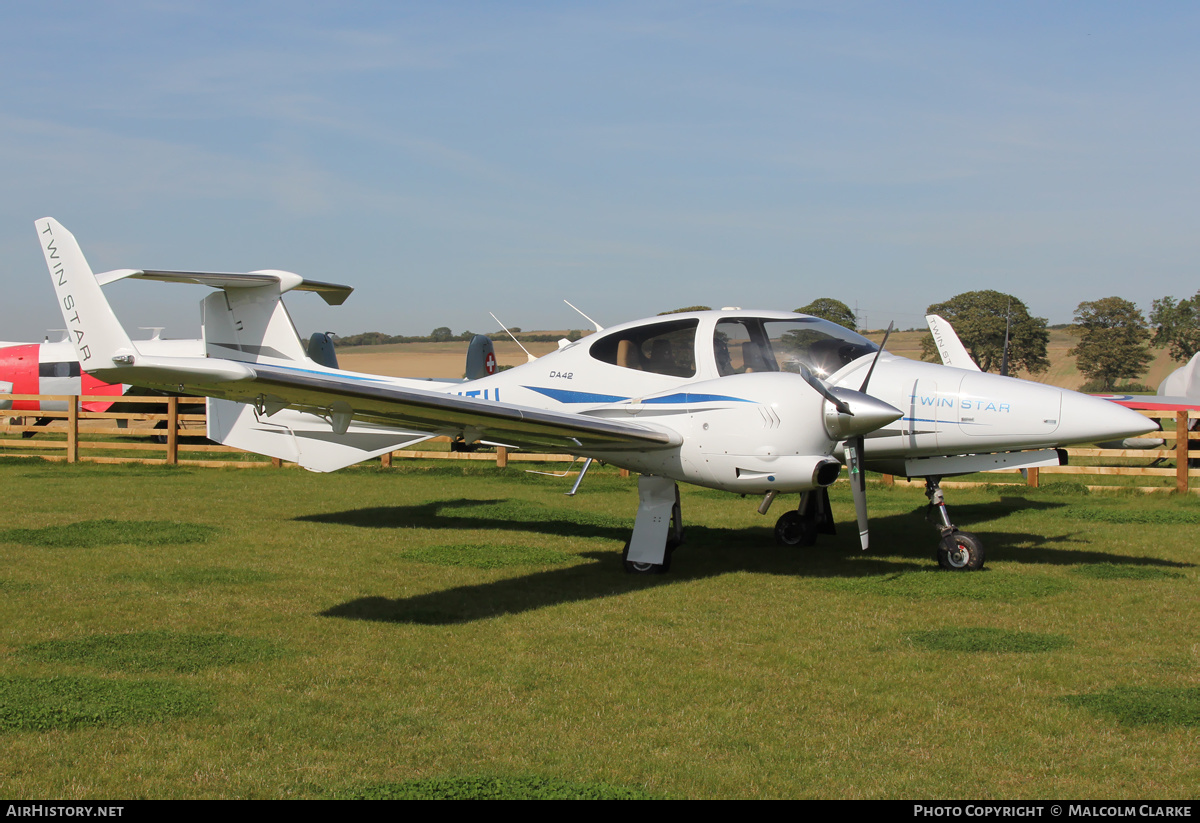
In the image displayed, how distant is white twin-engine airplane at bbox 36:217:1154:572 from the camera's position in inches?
278

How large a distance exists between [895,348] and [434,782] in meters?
82.4

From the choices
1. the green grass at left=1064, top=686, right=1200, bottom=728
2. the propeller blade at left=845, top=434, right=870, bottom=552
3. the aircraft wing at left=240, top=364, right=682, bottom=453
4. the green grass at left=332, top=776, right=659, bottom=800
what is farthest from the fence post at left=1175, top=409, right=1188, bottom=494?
the green grass at left=332, top=776, right=659, bottom=800

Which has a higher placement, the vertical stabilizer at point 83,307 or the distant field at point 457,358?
the distant field at point 457,358

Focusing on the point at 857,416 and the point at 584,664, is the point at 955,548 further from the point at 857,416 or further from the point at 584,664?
the point at 584,664

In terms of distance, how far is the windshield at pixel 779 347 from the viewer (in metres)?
→ 9.14

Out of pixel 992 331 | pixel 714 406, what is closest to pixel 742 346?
pixel 714 406

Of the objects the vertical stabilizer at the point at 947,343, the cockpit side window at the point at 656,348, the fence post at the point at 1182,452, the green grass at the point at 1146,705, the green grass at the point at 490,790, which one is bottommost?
the green grass at the point at 490,790

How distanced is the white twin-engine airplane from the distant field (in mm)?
35136

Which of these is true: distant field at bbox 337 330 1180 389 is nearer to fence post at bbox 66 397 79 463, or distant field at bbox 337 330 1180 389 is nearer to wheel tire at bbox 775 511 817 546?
fence post at bbox 66 397 79 463

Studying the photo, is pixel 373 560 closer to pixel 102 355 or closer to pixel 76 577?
pixel 76 577

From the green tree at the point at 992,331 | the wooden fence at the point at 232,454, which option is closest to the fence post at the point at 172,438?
the wooden fence at the point at 232,454

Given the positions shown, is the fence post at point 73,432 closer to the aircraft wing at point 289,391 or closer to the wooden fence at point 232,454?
the wooden fence at point 232,454

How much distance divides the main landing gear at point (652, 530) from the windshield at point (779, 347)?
132cm

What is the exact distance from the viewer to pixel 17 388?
94.6ft
